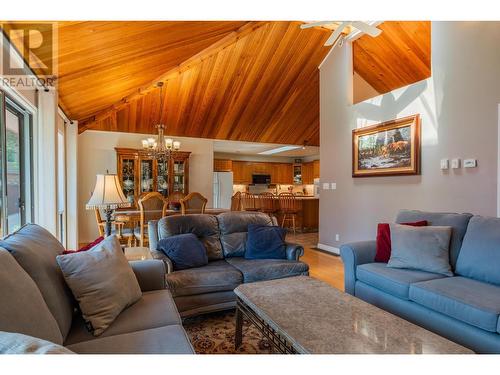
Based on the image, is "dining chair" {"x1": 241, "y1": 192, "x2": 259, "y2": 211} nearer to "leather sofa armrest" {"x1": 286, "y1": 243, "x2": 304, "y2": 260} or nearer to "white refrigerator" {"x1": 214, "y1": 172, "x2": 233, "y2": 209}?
"white refrigerator" {"x1": 214, "y1": 172, "x2": 233, "y2": 209}

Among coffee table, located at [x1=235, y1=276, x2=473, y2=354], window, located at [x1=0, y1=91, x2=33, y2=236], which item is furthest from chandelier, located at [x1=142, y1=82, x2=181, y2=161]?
coffee table, located at [x1=235, y1=276, x2=473, y2=354]

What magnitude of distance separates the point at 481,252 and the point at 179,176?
5670 millimetres

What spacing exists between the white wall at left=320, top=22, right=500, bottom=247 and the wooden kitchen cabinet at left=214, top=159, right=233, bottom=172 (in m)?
5.02

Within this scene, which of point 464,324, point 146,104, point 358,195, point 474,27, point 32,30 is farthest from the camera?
point 146,104

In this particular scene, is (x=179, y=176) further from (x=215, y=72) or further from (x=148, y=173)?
(x=215, y=72)

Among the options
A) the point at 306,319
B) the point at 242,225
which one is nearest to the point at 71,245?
the point at 242,225

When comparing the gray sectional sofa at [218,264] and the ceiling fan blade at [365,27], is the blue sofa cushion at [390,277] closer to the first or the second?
the gray sectional sofa at [218,264]

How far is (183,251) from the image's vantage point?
2.58 meters

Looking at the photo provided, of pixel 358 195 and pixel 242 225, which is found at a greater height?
pixel 358 195

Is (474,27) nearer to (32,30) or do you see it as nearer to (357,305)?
(357,305)

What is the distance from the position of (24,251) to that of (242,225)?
6.86 ft

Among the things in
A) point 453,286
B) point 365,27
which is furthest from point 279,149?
point 453,286

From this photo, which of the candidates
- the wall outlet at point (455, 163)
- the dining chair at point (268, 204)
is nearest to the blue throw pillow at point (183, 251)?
the wall outlet at point (455, 163)

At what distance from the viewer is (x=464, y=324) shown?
1.78 m
